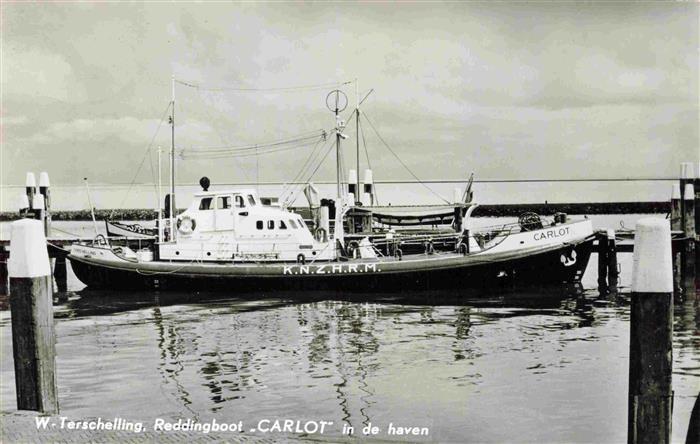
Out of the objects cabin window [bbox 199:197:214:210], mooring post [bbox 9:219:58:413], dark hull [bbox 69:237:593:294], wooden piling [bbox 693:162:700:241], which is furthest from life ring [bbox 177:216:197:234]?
mooring post [bbox 9:219:58:413]

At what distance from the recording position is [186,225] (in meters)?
25.1

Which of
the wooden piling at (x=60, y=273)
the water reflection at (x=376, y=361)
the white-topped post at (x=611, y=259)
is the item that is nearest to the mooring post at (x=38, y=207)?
the wooden piling at (x=60, y=273)

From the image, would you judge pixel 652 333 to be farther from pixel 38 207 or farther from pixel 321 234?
pixel 38 207

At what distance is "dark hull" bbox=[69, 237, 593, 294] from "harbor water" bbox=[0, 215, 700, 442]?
6.86 ft

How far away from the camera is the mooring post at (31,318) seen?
684cm

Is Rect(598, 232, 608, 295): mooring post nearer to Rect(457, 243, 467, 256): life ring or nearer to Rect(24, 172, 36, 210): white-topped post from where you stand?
Rect(457, 243, 467, 256): life ring

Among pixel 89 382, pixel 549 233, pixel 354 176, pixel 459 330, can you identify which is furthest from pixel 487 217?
pixel 89 382

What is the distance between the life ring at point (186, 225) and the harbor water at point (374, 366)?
13.8 feet

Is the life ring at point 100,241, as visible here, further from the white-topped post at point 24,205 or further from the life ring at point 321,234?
the life ring at point 321,234

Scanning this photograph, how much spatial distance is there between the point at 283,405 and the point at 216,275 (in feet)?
48.4

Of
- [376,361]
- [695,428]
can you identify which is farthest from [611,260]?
[695,428]

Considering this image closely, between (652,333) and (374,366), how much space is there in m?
6.88

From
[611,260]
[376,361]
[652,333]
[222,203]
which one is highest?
[222,203]

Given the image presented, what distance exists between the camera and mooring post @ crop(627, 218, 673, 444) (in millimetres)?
5910
